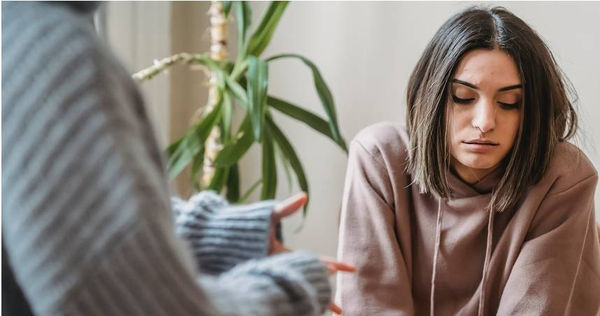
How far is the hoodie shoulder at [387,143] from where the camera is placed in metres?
1.25

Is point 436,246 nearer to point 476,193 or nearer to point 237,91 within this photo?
point 476,193

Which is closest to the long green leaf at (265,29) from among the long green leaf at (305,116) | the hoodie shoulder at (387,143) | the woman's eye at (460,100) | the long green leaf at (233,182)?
the long green leaf at (305,116)

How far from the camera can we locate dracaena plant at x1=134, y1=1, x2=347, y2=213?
4.77ft

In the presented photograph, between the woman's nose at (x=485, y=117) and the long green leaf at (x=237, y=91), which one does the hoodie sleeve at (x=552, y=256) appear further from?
the long green leaf at (x=237, y=91)

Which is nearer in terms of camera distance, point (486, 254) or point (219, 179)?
point (486, 254)

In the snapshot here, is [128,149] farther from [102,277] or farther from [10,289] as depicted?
[10,289]

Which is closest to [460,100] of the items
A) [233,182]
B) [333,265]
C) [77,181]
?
[333,265]

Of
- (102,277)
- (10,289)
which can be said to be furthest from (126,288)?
(10,289)

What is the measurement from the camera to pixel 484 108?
109 centimetres

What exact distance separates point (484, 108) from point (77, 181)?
738mm

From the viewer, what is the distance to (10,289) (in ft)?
2.03

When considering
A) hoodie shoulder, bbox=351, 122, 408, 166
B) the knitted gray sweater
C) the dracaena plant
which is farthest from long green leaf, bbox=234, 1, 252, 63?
the knitted gray sweater

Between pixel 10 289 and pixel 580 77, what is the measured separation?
1.38m

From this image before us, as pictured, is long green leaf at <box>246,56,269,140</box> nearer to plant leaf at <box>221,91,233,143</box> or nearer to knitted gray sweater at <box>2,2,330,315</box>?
plant leaf at <box>221,91,233,143</box>
